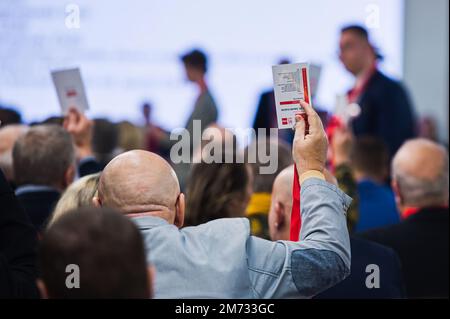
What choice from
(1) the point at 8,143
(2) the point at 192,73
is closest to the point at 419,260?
(1) the point at 8,143

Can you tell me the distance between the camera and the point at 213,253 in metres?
1.89

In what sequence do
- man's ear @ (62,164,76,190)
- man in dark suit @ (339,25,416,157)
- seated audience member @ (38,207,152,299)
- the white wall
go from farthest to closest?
the white wall, man in dark suit @ (339,25,416,157), man's ear @ (62,164,76,190), seated audience member @ (38,207,152,299)

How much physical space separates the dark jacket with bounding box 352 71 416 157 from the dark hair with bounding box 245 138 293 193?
135cm

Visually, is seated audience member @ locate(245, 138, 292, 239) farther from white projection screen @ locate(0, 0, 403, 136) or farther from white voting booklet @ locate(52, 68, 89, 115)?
white projection screen @ locate(0, 0, 403, 136)

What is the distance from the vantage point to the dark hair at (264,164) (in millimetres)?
3281

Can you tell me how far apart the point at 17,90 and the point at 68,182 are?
111 inches

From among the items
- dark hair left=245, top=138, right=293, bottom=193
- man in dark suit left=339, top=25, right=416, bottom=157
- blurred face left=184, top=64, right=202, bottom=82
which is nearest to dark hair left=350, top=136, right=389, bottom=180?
dark hair left=245, top=138, right=293, bottom=193

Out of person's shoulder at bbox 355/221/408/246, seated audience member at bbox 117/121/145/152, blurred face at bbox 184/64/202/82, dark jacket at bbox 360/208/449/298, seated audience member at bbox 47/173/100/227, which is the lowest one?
dark jacket at bbox 360/208/449/298

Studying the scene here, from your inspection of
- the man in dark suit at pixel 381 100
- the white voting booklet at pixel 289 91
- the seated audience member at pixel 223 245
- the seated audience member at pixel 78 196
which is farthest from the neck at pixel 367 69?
the seated audience member at pixel 223 245

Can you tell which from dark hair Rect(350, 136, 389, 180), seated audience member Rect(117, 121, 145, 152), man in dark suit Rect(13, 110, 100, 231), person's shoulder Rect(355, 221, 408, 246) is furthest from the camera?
seated audience member Rect(117, 121, 145, 152)

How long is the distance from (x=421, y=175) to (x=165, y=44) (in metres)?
3.82

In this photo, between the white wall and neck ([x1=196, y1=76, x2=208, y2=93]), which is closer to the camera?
neck ([x1=196, y1=76, x2=208, y2=93])

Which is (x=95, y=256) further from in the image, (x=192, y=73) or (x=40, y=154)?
(x=192, y=73)

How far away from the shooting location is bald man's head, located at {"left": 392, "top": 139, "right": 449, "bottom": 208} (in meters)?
3.35
